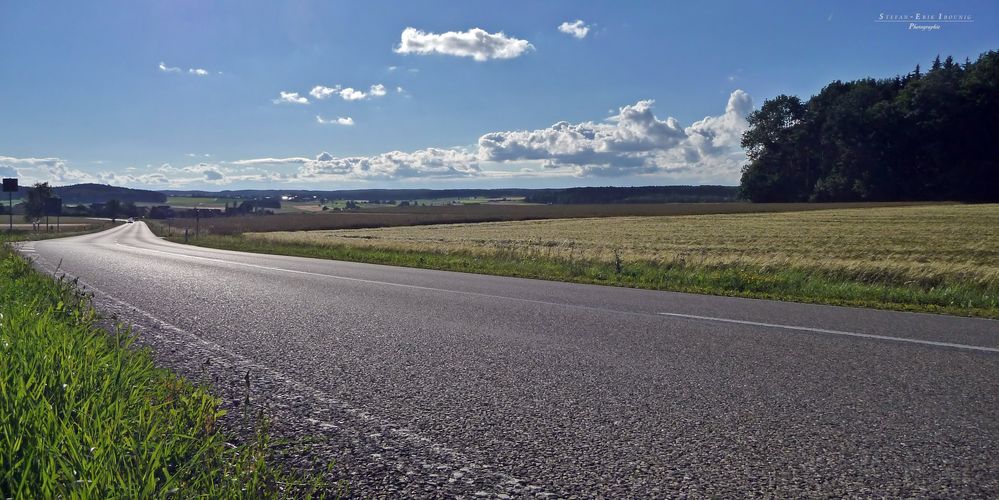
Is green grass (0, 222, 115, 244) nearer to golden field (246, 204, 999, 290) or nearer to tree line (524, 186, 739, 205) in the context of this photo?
golden field (246, 204, 999, 290)

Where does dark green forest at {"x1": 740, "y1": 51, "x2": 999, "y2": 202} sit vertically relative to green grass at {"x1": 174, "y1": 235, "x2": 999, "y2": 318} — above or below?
above

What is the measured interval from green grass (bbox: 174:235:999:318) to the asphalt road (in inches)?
87.9

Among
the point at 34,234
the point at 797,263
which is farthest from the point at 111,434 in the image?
the point at 34,234

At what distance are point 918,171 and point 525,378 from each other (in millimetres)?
84665

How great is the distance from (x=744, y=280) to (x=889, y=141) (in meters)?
74.9

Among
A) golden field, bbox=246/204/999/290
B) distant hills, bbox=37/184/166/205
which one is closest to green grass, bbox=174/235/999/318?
golden field, bbox=246/204/999/290

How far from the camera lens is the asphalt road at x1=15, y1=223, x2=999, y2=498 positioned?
3.44 m

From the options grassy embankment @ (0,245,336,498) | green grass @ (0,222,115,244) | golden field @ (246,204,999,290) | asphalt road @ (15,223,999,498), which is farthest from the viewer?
green grass @ (0,222,115,244)

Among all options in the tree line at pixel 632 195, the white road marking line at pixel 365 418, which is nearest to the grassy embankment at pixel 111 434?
the white road marking line at pixel 365 418

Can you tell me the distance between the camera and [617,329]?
24.6 feet

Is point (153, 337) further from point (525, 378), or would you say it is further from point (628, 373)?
point (628, 373)

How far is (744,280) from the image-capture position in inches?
541

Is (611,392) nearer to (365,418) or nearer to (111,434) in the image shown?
(365,418)

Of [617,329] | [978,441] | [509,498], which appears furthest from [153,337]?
[978,441]
